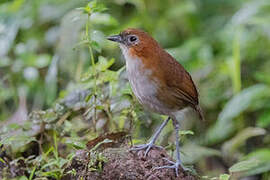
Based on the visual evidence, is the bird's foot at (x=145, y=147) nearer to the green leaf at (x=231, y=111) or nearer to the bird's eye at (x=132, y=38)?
the bird's eye at (x=132, y=38)

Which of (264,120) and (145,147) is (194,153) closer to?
(264,120)

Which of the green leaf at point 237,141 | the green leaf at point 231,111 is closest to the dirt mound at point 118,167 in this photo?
the green leaf at point 237,141

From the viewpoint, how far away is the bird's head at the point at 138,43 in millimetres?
3523

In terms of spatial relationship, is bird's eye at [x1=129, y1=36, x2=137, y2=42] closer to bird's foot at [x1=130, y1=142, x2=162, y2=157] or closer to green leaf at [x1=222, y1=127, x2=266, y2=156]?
bird's foot at [x1=130, y1=142, x2=162, y2=157]

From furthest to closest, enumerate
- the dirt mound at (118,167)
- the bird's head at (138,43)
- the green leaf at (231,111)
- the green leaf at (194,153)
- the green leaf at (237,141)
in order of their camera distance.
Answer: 1. the green leaf at (231,111)
2. the green leaf at (237,141)
3. the green leaf at (194,153)
4. the bird's head at (138,43)
5. the dirt mound at (118,167)

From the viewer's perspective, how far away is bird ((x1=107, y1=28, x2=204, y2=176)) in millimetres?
3432

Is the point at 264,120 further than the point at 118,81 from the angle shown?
Yes

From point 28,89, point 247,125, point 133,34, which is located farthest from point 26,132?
point 247,125

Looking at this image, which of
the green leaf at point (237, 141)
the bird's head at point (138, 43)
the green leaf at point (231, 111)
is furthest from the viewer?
the green leaf at point (231, 111)

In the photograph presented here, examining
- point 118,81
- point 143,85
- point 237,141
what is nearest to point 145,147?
point 143,85

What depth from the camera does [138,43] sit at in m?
3.54

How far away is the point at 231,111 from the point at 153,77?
5.87 ft

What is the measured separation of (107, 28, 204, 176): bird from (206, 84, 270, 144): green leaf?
1.48m

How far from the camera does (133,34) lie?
3.55 meters
